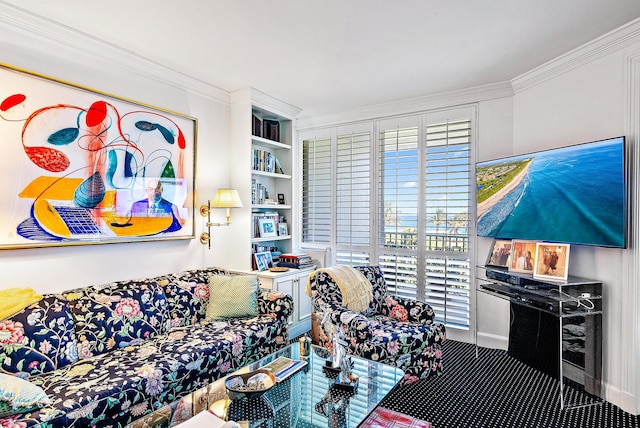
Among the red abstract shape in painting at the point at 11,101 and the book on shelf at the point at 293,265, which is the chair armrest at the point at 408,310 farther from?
the red abstract shape in painting at the point at 11,101

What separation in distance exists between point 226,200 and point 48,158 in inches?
55.7

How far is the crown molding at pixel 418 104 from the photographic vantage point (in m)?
3.51

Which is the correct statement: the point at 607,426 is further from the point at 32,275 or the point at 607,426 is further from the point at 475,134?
the point at 32,275

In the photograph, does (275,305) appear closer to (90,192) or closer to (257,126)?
(90,192)

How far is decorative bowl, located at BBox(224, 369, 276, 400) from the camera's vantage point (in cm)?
181

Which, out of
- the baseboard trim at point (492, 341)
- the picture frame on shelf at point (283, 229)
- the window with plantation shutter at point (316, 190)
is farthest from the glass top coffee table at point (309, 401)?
the window with plantation shutter at point (316, 190)

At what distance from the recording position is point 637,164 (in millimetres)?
2395

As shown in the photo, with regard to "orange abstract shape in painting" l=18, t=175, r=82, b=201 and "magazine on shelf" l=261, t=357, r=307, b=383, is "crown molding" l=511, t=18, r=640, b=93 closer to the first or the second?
"magazine on shelf" l=261, t=357, r=307, b=383

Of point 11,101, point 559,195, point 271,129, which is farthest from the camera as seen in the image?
point 271,129

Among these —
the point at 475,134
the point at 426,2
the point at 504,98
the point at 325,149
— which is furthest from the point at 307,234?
the point at 426,2

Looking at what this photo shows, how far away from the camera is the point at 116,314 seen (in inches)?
98.0

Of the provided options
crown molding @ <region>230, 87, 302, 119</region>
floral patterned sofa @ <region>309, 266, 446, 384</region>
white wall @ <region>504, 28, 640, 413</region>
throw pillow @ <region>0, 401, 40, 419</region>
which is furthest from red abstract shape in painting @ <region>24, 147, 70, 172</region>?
white wall @ <region>504, 28, 640, 413</region>

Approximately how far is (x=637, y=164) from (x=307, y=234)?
3294 millimetres

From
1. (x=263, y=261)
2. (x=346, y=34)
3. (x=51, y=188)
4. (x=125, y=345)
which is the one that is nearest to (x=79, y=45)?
(x=51, y=188)
